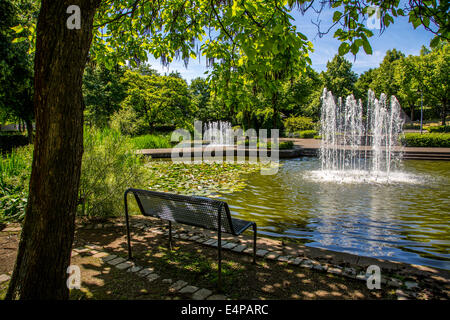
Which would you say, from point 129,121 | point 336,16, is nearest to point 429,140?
point 336,16

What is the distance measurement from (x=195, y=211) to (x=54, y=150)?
1.58 m

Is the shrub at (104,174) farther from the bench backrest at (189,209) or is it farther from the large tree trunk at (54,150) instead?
the large tree trunk at (54,150)

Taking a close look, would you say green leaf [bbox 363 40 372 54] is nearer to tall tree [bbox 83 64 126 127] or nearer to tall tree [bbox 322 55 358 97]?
tall tree [bbox 83 64 126 127]

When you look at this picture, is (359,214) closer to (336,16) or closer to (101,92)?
(336,16)

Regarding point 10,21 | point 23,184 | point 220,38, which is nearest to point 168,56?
point 220,38

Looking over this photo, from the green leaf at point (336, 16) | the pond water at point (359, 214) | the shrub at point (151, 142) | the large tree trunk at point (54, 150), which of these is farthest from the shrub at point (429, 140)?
the large tree trunk at point (54, 150)

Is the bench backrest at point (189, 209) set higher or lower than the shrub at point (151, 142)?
lower

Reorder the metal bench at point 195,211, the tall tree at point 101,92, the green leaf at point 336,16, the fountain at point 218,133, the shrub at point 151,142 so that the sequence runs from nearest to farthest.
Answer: the metal bench at point 195,211 → the green leaf at point 336,16 → the shrub at point 151,142 → the tall tree at point 101,92 → the fountain at point 218,133

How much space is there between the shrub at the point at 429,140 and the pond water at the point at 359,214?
11475mm

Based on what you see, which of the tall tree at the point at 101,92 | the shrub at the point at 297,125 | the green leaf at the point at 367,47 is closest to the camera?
the green leaf at the point at 367,47

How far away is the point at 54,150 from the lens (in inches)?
83.8

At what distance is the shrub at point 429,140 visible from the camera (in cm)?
1917

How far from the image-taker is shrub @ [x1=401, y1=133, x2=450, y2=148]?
62.9ft

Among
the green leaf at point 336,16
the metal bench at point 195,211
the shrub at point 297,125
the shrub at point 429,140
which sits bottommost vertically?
the metal bench at point 195,211
